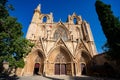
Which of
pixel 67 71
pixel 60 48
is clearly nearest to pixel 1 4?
pixel 60 48

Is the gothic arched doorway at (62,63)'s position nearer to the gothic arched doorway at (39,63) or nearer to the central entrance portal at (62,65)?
the central entrance portal at (62,65)

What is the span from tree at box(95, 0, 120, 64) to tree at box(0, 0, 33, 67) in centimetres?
973

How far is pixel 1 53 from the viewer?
32.8 feet

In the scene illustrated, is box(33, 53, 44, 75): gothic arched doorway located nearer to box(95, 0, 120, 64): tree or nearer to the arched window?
the arched window

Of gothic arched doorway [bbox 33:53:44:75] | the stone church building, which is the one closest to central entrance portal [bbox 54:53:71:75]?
the stone church building

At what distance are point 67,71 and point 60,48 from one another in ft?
15.9

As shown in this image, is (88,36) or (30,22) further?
(30,22)

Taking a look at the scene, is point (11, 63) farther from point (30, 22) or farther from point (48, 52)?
point (30, 22)

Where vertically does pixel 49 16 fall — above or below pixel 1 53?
above

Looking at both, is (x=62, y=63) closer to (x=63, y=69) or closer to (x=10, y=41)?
(x=63, y=69)

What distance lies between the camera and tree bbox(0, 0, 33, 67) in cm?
998

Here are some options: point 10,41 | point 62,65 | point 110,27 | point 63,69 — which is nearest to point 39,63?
point 62,65

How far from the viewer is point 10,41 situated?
35.5ft

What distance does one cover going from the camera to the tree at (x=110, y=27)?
11930mm
